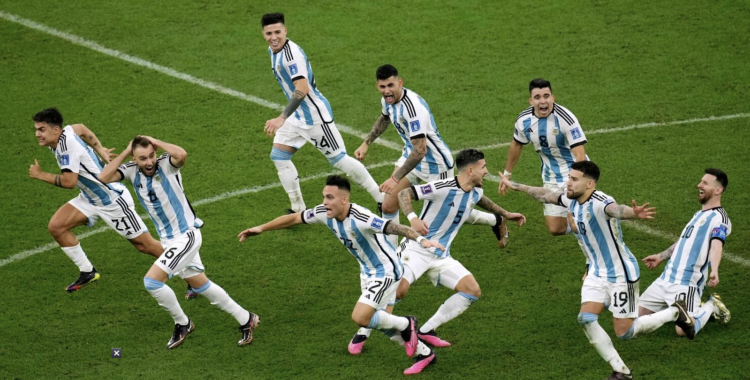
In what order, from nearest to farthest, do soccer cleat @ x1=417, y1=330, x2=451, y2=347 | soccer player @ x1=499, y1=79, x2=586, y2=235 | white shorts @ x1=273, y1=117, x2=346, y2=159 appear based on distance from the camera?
soccer cleat @ x1=417, y1=330, x2=451, y2=347
soccer player @ x1=499, y1=79, x2=586, y2=235
white shorts @ x1=273, y1=117, x2=346, y2=159

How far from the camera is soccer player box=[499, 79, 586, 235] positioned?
10812 mm

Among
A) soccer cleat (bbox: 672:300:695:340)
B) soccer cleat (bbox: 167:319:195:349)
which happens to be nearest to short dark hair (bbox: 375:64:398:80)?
soccer cleat (bbox: 167:319:195:349)

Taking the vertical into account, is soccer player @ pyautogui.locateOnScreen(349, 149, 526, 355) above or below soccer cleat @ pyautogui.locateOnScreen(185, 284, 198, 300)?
above

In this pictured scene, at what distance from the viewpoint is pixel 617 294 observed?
9.20 meters

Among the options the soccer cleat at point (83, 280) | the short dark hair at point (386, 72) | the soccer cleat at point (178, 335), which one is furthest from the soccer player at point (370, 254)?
the soccer cleat at point (83, 280)

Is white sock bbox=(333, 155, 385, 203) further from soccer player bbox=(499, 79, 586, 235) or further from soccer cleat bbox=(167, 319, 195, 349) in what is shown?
soccer cleat bbox=(167, 319, 195, 349)

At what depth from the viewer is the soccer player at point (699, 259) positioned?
9.59 metres

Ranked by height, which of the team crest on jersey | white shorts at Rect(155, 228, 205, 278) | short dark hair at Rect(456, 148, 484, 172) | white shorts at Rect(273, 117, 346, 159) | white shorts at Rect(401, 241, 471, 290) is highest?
short dark hair at Rect(456, 148, 484, 172)

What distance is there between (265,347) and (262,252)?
2.16 metres

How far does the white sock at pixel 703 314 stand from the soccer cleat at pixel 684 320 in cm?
8

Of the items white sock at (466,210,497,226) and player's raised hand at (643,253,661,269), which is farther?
white sock at (466,210,497,226)

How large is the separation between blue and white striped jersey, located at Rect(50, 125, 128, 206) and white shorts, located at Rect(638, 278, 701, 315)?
5.84 m

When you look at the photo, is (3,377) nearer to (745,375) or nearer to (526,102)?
(745,375)

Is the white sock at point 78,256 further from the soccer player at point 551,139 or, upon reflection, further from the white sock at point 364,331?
the soccer player at point 551,139
